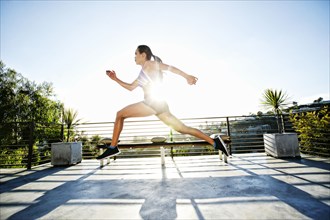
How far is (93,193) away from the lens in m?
2.38

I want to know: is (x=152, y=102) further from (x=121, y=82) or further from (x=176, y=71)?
(x=121, y=82)

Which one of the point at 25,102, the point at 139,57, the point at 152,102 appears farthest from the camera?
the point at 25,102

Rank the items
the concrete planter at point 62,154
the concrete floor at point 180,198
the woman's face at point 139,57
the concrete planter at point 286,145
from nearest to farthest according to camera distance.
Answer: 1. the concrete floor at point 180,198
2. the woman's face at point 139,57
3. the concrete planter at point 286,145
4. the concrete planter at point 62,154

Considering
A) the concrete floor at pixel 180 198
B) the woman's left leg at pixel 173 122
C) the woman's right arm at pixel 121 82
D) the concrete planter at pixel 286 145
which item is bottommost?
the concrete floor at pixel 180 198

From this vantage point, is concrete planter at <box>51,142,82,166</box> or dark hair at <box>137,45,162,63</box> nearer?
dark hair at <box>137,45,162,63</box>

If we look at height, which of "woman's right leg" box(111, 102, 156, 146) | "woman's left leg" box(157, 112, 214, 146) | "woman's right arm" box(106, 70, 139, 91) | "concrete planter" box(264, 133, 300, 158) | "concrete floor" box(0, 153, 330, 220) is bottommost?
"concrete floor" box(0, 153, 330, 220)

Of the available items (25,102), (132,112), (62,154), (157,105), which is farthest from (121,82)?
(25,102)

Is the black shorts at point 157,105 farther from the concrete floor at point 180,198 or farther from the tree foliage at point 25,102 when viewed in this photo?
the tree foliage at point 25,102

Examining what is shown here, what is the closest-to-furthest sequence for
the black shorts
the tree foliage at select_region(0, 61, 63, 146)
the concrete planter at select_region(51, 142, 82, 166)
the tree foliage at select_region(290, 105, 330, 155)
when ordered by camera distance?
the black shorts
the concrete planter at select_region(51, 142, 82, 166)
the tree foliage at select_region(290, 105, 330, 155)
the tree foliage at select_region(0, 61, 63, 146)

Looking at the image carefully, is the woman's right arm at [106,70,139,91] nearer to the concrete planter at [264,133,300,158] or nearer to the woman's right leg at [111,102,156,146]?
the woman's right leg at [111,102,156,146]

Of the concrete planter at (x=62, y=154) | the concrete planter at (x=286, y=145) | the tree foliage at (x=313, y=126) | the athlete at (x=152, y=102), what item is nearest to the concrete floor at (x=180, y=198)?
the athlete at (x=152, y=102)

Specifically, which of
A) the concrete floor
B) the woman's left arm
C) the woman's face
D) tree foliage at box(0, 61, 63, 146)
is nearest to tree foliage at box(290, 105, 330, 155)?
the concrete floor

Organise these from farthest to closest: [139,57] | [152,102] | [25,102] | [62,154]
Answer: [25,102], [62,154], [139,57], [152,102]

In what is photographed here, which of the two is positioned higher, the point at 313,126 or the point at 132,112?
the point at 132,112
